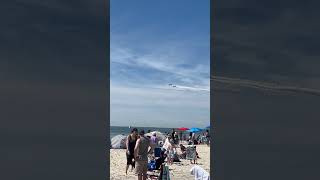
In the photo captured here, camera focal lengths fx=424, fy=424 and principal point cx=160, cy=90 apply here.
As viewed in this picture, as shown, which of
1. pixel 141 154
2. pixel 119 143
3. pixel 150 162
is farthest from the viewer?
pixel 119 143

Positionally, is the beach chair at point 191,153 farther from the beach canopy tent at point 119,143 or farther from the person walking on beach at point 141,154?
the beach canopy tent at point 119,143

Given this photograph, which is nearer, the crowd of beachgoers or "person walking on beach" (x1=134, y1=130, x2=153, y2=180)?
"person walking on beach" (x1=134, y1=130, x2=153, y2=180)

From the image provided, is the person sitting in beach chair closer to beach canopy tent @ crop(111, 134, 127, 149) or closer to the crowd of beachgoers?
the crowd of beachgoers
